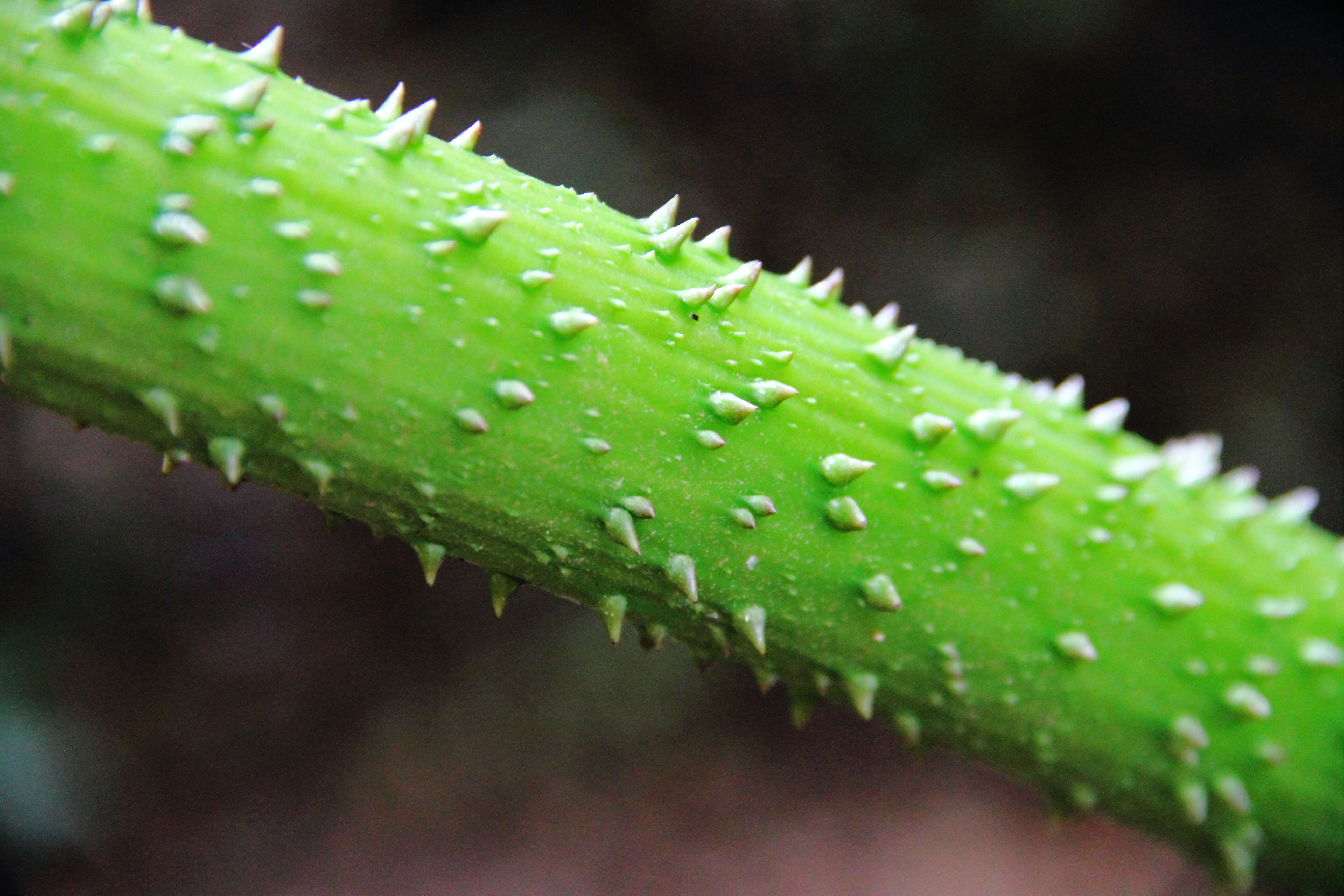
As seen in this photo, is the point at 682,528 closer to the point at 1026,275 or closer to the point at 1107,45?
the point at 1026,275

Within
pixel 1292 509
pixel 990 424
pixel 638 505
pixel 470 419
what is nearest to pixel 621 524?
pixel 638 505

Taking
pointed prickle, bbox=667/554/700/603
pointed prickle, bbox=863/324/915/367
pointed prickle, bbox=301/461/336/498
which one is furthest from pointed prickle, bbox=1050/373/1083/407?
pointed prickle, bbox=301/461/336/498

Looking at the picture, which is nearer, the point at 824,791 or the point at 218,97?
the point at 218,97

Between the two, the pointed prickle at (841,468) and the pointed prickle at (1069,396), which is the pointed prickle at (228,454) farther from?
the pointed prickle at (1069,396)

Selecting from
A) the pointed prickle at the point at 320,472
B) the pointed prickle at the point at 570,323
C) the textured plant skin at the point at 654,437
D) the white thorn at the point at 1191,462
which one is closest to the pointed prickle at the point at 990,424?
the textured plant skin at the point at 654,437

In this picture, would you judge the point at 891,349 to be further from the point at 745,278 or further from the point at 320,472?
the point at 320,472

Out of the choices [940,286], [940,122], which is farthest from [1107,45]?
[940,286]
